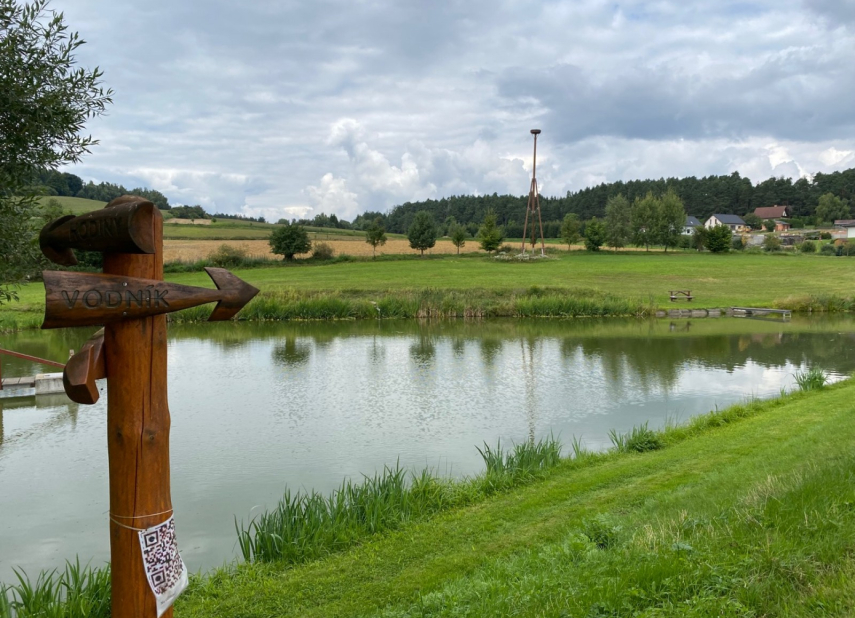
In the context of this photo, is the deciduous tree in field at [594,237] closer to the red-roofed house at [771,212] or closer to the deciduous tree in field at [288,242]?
the deciduous tree in field at [288,242]

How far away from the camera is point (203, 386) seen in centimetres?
1647

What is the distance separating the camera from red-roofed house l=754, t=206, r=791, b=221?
383 ft

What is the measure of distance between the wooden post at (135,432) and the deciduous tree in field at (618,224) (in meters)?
72.4

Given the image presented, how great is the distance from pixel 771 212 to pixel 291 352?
118164 millimetres

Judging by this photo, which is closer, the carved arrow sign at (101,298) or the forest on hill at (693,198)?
the carved arrow sign at (101,298)

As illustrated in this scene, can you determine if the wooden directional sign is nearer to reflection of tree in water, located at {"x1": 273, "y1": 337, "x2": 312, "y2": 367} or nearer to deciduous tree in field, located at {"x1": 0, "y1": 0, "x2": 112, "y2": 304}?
deciduous tree in field, located at {"x1": 0, "y1": 0, "x2": 112, "y2": 304}

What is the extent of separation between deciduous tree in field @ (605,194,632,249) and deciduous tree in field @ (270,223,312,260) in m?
34.2

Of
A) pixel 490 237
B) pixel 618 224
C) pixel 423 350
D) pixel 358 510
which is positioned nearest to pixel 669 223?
pixel 618 224

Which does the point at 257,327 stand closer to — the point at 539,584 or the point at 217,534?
the point at 217,534

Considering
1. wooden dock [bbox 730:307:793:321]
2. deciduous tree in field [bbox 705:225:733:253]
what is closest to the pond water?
wooden dock [bbox 730:307:793:321]

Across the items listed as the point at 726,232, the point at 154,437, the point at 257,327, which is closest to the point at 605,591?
the point at 154,437

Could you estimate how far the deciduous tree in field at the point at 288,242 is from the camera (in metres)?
57.5

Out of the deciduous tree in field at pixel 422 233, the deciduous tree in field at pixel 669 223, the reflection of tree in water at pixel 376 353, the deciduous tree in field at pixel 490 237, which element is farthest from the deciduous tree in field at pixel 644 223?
the reflection of tree in water at pixel 376 353

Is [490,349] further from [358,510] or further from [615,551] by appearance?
[615,551]
